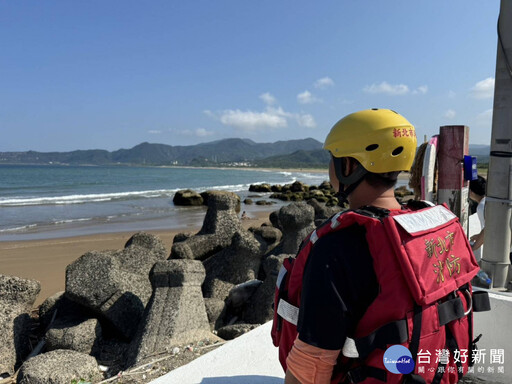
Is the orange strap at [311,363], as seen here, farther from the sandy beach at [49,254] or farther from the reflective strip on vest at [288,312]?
the sandy beach at [49,254]

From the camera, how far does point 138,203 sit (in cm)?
2645

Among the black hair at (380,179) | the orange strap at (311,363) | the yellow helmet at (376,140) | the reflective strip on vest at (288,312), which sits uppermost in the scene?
the yellow helmet at (376,140)

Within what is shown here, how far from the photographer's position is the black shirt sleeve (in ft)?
4.37

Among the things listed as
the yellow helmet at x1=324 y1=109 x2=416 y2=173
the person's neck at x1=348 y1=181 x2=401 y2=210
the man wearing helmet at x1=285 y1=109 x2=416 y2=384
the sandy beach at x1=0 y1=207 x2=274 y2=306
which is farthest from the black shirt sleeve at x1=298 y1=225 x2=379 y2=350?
the sandy beach at x1=0 y1=207 x2=274 y2=306

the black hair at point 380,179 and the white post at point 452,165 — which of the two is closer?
the black hair at point 380,179

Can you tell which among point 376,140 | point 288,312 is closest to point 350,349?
point 288,312

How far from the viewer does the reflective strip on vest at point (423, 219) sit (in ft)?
4.68

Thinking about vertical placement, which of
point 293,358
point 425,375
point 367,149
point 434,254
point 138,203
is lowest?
point 138,203

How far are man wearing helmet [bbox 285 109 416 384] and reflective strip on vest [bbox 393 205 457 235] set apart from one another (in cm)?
9

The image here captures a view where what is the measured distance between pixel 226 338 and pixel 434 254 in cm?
341

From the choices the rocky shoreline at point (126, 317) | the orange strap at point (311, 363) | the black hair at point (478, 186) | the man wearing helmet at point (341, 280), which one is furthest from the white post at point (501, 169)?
the orange strap at point (311, 363)

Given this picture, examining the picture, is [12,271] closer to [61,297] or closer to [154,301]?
[61,297]

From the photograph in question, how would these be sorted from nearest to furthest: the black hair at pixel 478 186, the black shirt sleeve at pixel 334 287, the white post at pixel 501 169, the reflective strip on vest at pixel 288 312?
the black shirt sleeve at pixel 334 287 < the reflective strip on vest at pixel 288 312 < the white post at pixel 501 169 < the black hair at pixel 478 186

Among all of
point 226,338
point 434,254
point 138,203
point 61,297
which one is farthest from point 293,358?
point 138,203
